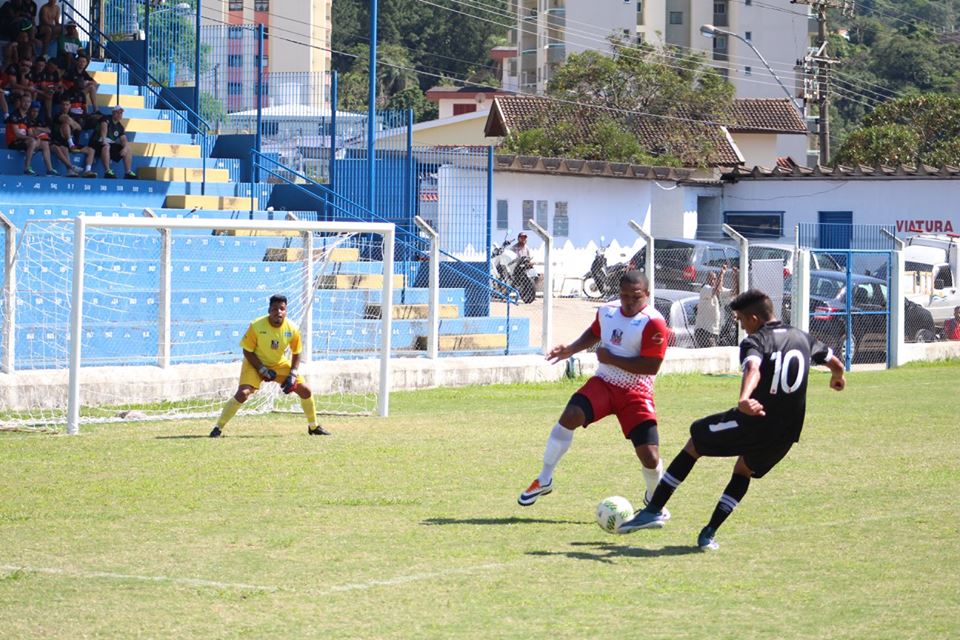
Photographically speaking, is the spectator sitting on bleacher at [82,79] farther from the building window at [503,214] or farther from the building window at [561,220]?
the building window at [561,220]

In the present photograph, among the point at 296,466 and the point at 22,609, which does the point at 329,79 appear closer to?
the point at 296,466

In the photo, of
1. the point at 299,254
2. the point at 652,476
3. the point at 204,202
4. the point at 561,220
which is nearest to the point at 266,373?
the point at 299,254

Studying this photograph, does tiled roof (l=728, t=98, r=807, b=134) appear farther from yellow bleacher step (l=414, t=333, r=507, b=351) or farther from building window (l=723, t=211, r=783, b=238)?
yellow bleacher step (l=414, t=333, r=507, b=351)

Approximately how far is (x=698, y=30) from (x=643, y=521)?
3712 inches

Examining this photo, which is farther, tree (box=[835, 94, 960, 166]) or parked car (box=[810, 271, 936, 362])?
tree (box=[835, 94, 960, 166])

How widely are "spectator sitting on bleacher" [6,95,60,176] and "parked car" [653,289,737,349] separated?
10.5m

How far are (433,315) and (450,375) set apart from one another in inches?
39.8

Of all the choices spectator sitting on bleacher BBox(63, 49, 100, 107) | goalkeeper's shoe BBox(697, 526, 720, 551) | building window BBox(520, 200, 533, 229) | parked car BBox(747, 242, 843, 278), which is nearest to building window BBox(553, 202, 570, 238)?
building window BBox(520, 200, 533, 229)

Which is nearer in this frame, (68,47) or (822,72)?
(68,47)

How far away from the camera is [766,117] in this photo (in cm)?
6962

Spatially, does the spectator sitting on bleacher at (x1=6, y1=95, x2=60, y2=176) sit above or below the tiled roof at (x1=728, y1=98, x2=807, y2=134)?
below

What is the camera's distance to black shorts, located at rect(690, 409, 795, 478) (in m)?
8.89

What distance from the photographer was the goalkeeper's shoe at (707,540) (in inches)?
351

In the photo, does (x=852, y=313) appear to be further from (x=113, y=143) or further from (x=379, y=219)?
(x=113, y=143)
